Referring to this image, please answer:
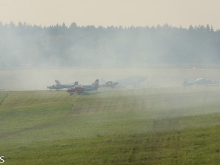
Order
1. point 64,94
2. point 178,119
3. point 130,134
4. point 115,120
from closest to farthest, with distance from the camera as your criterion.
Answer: point 130,134
point 178,119
point 115,120
point 64,94

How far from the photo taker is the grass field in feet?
79.8

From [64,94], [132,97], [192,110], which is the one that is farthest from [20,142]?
[64,94]

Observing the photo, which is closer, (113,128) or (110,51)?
(113,128)

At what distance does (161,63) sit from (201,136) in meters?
115

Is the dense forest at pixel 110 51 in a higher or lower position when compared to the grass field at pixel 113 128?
higher

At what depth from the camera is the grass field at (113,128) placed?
79.8ft

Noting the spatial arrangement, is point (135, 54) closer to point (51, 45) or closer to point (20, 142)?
point (51, 45)

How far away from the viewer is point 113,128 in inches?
1335

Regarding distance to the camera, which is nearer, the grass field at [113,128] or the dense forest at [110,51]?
the grass field at [113,128]

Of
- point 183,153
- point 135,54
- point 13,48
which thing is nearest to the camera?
point 183,153

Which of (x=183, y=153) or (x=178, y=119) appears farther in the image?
(x=178, y=119)

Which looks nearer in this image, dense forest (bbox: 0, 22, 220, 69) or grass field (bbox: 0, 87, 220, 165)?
grass field (bbox: 0, 87, 220, 165)

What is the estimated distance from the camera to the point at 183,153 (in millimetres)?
24094

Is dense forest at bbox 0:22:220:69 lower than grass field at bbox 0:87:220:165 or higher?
higher
